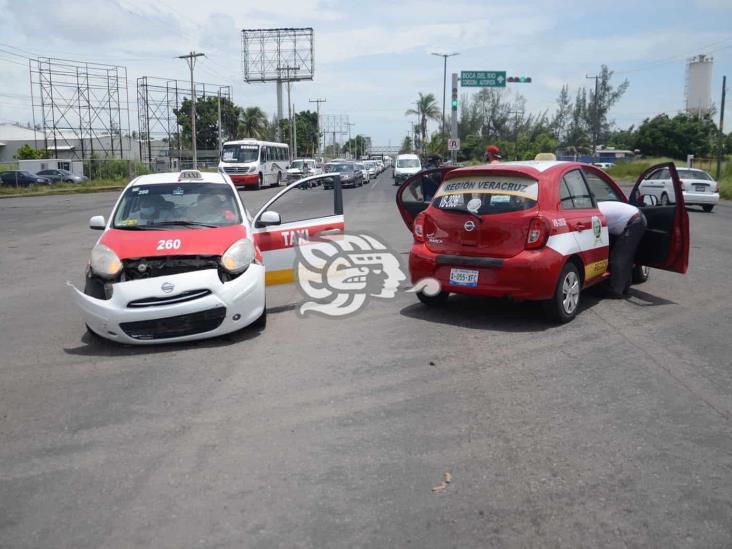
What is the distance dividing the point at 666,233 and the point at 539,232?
249 centimetres

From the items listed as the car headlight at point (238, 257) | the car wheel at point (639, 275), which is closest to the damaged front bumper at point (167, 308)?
the car headlight at point (238, 257)

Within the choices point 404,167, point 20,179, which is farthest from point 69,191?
point 404,167

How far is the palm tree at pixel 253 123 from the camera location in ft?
294

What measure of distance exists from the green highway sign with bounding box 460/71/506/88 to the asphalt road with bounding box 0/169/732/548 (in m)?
35.1

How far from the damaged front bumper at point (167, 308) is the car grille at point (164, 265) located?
17 cm

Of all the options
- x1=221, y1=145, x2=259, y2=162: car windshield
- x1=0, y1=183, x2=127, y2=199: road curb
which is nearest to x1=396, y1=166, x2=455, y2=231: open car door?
x1=0, y1=183, x2=127, y2=199: road curb

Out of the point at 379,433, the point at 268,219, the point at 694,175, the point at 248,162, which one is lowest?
the point at 379,433

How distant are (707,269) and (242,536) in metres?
10.1

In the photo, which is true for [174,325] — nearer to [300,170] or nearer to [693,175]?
[693,175]

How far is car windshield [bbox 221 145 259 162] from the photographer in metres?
42.7

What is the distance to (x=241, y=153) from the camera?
140 ft

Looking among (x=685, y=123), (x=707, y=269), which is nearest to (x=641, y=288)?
(x=707, y=269)

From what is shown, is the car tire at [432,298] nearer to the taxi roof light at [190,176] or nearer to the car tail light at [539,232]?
the car tail light at [539,232]

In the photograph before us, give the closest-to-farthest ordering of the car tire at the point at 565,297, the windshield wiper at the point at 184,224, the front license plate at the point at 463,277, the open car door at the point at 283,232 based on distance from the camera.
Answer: the car tire at the point at 565,297 → the front license plate at the point at 463,277 → the windshield wiper at the point at 184,224 → the open car door at the point at 283,232
